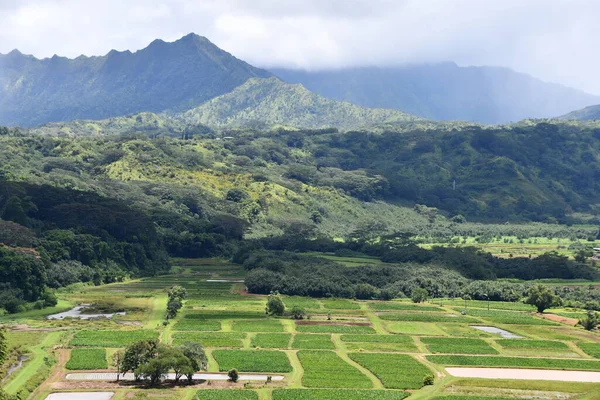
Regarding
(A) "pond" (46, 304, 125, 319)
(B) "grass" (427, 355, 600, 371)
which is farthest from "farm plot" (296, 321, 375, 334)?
(A) "pond" (46, 304, 125, 319)

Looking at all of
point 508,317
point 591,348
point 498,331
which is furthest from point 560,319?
point 591,348

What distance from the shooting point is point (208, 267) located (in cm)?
17938

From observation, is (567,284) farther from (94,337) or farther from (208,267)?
(94,337)

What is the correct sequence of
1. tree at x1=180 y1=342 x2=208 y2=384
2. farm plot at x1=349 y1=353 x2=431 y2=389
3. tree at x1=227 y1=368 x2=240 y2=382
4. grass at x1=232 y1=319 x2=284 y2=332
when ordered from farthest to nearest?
grass at x1=232 y1=319 x2=284 y2=332 < farm plot at x1=349 y1=353 x2=431 y2=389 < tree at x1=227 y1=368 x2=240 y2=382 < tree at x1=180 y1=342 x2=208 y2=384

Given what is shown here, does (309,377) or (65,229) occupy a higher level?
(65,229)

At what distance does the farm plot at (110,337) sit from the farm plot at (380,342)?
82.1ft

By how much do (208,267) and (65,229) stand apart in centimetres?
3238

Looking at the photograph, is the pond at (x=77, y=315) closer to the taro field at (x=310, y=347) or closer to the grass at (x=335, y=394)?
the taro field at (x=310, y=347)

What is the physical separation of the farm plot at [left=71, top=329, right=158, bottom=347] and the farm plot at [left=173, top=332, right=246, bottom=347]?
3468 mm

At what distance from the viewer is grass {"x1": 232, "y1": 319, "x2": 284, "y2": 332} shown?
4252 inches

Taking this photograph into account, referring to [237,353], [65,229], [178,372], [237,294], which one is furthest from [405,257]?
[178,372]

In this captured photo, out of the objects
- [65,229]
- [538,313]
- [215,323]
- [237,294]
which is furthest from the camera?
[65,229]

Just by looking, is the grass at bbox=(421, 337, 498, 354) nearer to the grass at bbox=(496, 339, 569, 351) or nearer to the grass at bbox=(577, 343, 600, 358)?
the grass at bbox=(496, 339, 569, 351)

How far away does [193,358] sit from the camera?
8200 cm
